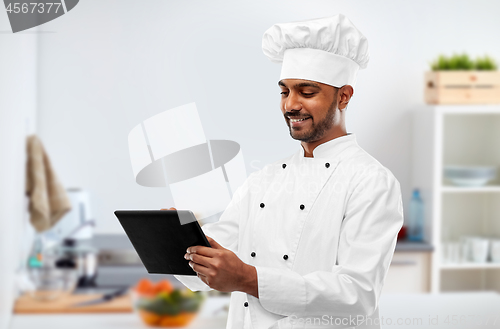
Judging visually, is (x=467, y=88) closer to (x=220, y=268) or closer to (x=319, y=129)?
(x=319, y=129)

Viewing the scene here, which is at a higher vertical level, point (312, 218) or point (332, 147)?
point (332, 147)

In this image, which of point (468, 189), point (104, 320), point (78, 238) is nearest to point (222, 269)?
point (104, 320)

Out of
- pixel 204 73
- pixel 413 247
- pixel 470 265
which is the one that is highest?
pixel 204 73

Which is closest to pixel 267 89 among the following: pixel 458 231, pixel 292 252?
pixel 292 252

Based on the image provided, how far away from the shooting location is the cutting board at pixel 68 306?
1.61 meters

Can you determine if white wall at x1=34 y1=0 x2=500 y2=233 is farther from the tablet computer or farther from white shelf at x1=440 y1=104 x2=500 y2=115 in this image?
the tablet computer

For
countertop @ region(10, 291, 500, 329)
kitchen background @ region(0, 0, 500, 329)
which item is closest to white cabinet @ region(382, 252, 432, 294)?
kitchen background @ region(0, 0, 500, 329)

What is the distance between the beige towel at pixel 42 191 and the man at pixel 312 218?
1.13 meters

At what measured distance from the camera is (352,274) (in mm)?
839

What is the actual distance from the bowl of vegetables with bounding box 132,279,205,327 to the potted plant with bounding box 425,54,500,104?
153cm

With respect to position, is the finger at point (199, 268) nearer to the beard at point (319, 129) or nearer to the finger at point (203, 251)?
the finger at point (203, 251)

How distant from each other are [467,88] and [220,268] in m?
1.96

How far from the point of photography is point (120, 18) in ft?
7.47

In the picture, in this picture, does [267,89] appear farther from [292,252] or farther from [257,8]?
[292,252]
